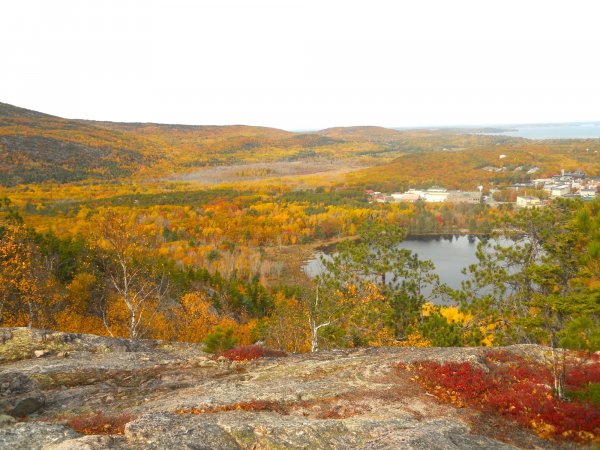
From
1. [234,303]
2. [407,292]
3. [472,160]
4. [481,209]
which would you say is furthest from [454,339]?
[472,160]

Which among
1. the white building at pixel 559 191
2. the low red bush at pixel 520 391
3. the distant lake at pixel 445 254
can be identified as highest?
the low red bush at pixel 520 391

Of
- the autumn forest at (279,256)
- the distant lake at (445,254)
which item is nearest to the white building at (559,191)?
the autumn forest at (279,256)

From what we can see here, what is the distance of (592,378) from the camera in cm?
1285

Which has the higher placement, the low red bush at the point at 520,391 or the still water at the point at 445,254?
the low red bush at the point at 520,391

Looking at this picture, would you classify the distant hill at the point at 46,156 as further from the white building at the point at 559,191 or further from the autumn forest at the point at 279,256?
the white building at the point at 559,191

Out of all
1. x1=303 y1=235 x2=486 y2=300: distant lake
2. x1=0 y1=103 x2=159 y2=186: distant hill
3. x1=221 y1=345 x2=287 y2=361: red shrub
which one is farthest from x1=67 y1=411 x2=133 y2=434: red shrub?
x1=0 y1=103 x2=159 y2=186: distant hill

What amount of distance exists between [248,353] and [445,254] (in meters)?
81.6

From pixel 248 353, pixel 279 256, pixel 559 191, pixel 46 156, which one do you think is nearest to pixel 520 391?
pixel 248 353

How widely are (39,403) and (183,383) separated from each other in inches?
181

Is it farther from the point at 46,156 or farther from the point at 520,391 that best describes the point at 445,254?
the point at 46,156

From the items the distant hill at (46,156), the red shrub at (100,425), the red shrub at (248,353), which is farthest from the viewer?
the distant hill at (46,156)

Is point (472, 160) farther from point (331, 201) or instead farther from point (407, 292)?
point (407, 292)

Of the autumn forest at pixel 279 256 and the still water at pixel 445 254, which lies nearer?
the autumn forest at pixel 279 256

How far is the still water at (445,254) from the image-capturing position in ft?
241
